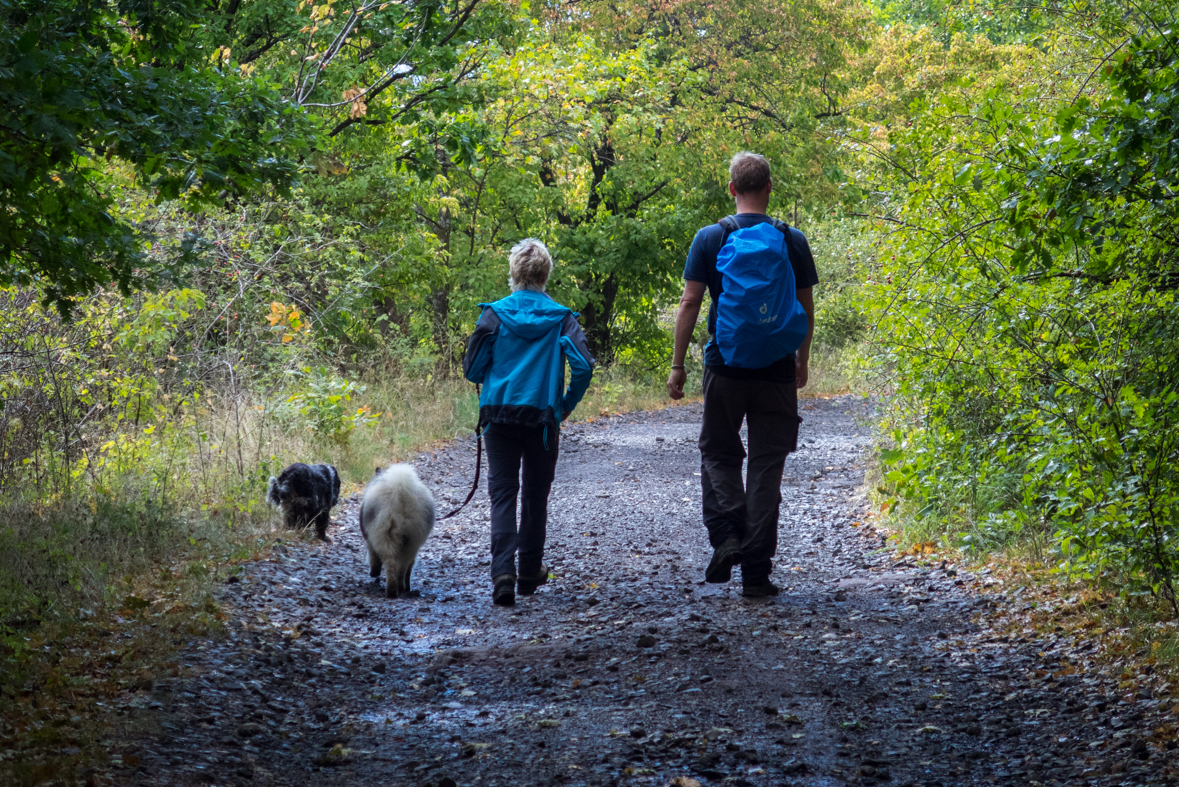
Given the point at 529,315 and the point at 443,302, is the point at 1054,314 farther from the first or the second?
the point at 443,302

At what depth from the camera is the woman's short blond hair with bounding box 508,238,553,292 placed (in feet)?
20.3

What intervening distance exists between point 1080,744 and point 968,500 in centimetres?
358

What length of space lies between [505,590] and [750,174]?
2882 mm

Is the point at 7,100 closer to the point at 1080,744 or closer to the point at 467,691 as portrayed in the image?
the point at 467,691

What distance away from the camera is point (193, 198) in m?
5.15

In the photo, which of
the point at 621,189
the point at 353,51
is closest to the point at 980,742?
the point at 353,51

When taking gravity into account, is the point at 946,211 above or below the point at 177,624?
above

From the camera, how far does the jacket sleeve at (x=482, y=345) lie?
6012 millimetres

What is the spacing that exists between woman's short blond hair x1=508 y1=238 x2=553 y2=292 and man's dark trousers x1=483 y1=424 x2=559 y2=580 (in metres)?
Result: 0.89

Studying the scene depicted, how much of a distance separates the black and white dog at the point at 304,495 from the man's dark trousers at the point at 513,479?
7.54 ft

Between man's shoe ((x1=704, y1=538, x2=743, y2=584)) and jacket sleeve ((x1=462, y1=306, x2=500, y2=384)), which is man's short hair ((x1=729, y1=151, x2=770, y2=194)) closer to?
jacket sleeve ((x1=462, y1=306, x2=500, y2=384))

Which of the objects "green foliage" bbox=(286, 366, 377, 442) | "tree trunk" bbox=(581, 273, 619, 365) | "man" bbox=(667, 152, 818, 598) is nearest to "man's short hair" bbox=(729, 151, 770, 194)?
"man" bbox=(667, 152, 818, 598)

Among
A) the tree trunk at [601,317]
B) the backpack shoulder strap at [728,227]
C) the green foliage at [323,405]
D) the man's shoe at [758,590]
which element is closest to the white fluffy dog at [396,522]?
the man's shoe at [758,590]

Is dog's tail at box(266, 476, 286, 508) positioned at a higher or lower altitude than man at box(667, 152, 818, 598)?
lower
